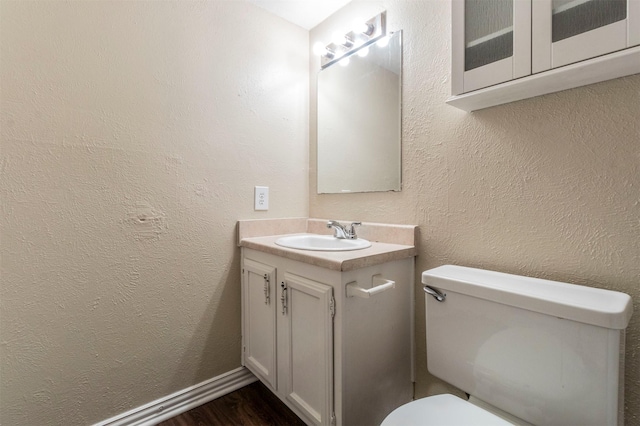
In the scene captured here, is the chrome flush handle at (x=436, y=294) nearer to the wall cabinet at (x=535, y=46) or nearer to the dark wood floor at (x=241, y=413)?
the wall cabinet at (x=535, y=46)

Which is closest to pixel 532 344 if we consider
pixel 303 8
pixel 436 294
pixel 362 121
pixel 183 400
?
pixel 436 294

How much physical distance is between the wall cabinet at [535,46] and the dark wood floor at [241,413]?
4.69ft

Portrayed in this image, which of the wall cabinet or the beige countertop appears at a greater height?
the wall cabinet

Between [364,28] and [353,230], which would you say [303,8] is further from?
[353,230]

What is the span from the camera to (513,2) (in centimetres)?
89

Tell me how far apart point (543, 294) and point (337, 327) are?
1.90ft

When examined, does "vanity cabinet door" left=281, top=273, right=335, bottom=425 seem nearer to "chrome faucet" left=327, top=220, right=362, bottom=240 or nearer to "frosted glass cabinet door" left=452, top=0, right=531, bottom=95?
"chrome faucet" left=327, top=220, right=362, bottom=240

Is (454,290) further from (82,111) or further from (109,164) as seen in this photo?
(82,111)

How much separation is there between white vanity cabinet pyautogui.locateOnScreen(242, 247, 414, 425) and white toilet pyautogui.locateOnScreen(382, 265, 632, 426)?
20 centimetres

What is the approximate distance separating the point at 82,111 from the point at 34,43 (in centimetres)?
24

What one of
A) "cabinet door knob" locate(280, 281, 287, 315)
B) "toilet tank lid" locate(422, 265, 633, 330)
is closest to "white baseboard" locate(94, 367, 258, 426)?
"cabinet door knob" locate(280, 281, 287, 315)

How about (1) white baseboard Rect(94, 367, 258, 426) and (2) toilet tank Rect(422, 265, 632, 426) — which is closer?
(2) toilet tank Rect(422, 265, 632, 426)

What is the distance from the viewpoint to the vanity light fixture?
1.42m

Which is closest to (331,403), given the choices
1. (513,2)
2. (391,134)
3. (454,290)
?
(454,290)
